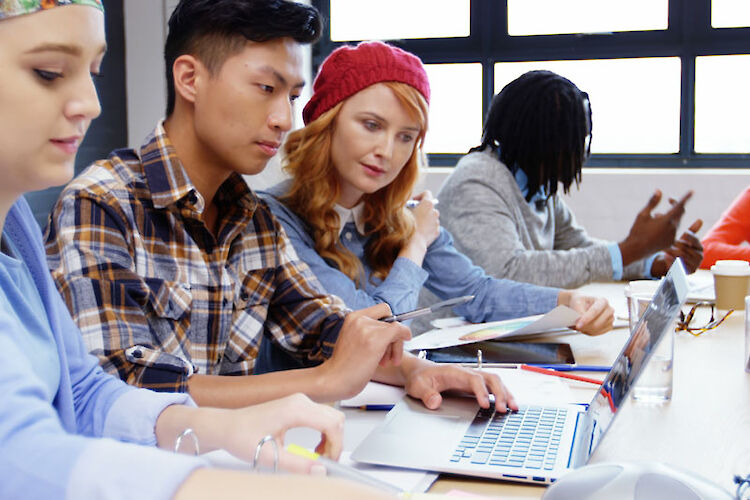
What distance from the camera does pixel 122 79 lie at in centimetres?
345

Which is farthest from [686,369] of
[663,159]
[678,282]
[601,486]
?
[663,159]

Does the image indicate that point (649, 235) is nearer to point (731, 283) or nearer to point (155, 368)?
point (731, 283)

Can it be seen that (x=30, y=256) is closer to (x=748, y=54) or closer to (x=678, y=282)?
(x=678, y=282)

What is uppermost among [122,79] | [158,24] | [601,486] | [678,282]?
[158,24]

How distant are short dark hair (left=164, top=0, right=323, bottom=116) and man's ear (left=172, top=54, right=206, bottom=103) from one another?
0.01 m

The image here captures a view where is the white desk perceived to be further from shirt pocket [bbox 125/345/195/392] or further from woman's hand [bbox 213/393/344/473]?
shirt pocket [bbox 125/345/195/392]

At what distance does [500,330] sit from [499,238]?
671mm

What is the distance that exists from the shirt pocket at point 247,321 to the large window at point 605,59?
2677 mm

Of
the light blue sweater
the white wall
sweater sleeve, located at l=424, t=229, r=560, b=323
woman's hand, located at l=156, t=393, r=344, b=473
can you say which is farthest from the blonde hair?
the white wall

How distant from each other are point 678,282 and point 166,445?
2.09 feet

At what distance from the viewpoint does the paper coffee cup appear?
179cm

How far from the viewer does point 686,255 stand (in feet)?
7.37

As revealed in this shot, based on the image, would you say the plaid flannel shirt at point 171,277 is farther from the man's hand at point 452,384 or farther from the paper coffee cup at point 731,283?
the paper coffee cup at point 731,283

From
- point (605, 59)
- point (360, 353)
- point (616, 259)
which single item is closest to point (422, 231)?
point (616, 259)
